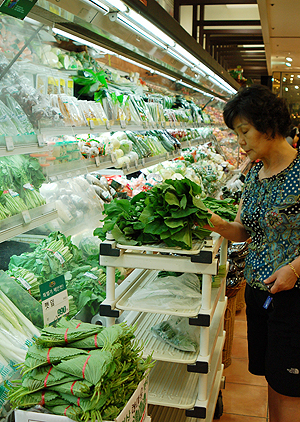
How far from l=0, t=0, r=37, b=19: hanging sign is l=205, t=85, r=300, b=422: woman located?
1.04m

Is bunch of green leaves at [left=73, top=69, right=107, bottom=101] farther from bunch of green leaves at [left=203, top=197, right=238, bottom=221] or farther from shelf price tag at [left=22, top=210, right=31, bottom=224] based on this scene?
shelf price tag at [left=22, top=210, right=31, bottom=224]

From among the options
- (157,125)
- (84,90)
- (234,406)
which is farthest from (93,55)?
(234,406)

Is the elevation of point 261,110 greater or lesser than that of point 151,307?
greater

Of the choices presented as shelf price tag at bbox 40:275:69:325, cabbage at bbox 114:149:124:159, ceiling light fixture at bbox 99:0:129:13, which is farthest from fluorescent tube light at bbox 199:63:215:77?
shelf price tag at bbox 40:275:69:325

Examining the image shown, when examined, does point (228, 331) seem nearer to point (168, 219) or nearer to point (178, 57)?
point (168, 219)

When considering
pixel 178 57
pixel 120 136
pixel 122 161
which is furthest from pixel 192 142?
pixel 122 161

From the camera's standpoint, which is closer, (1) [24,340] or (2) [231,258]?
(1) [24,340]

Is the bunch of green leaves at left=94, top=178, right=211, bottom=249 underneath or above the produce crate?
above

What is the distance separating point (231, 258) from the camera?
A: 379cm

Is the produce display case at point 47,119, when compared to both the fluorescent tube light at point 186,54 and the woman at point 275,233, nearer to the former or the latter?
the woman at point 275,233

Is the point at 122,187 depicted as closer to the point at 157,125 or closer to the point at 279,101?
the point at 157,125

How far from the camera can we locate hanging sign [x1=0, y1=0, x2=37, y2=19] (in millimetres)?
1843

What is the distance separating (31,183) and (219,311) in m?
1.43

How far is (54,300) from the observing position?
198 cm
